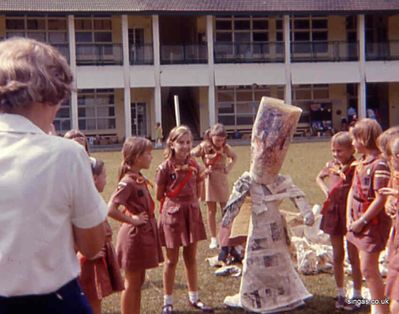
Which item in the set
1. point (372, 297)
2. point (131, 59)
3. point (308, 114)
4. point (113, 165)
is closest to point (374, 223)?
point (372, 297)

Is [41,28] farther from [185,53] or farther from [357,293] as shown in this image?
[357,293]

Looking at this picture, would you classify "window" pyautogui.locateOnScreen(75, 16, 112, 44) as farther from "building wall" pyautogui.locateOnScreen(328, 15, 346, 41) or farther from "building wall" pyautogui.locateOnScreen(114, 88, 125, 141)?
"building wall" pyautogui.locateOnScreen(328, 15, 346, 41)

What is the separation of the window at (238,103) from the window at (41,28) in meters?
9.73

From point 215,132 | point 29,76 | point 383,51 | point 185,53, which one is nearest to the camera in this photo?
point 29,76

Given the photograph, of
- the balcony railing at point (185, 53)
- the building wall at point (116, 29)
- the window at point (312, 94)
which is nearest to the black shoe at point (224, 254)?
the balcony railing at point (185, 53)

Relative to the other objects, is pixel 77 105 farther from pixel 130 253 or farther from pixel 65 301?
pixel 65 301

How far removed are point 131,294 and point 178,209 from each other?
110 cm

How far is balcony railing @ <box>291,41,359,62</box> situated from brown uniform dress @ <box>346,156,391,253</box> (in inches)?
1499

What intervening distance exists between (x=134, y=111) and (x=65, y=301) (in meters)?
41.4

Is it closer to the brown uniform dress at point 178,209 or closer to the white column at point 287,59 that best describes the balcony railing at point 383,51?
the white column at point 287,59

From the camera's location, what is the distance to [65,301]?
2625 mm

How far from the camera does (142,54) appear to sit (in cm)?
4150

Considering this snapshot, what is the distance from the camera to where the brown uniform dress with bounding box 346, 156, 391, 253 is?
5816 mm

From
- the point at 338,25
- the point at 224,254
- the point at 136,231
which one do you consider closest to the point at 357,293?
the point at 224,254
